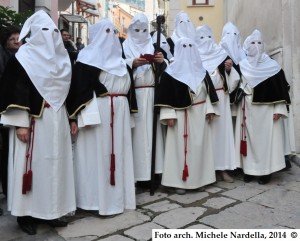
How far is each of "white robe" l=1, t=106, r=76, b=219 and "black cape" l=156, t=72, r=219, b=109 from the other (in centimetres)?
149

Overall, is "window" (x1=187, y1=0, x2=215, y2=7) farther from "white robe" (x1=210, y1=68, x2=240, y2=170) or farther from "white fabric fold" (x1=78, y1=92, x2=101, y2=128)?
Result: "white fabric fold" (x1=78, y1=92, x2=101, y2=128)

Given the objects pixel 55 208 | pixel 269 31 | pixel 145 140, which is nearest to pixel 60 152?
pixel 55 208

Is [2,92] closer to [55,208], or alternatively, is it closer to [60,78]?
[60,78]

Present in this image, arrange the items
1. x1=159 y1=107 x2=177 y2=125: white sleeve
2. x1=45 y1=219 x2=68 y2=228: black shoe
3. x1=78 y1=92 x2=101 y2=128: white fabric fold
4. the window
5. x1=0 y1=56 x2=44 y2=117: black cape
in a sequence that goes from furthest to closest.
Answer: the window
x1=159 y1=107 x2=177 y2=125: white sleeve
x1=78 y1=92 x2=101 y2=128: white fabric fold
x1=45 y1=219 x2=68 y2=228: black shoe
x1=0 y1=56 x2=44 y2=117: black cape

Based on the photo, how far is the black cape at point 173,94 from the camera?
4.79m

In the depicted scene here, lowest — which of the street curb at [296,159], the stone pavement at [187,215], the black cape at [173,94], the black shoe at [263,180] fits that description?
the stone pavement at [187,215]

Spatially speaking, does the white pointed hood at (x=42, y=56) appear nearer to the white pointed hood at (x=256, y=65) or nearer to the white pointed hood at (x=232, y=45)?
the white pointed hood at (x=256, y=65)

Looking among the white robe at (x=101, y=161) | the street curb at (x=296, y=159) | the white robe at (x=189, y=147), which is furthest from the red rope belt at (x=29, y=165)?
the street curb at (x=296, y=159)

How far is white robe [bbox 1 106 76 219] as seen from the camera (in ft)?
11.8

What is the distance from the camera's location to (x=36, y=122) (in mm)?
3646

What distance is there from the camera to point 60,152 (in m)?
3.71

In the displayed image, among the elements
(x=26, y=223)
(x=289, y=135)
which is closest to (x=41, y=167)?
(x=26, y=223)

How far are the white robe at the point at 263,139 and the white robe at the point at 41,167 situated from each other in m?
2.74

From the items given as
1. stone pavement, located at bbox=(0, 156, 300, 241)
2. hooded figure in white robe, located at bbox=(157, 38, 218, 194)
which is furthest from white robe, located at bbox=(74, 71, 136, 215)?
hooded figure in white robe, located at bbox=(157, 38, 218, 194)
